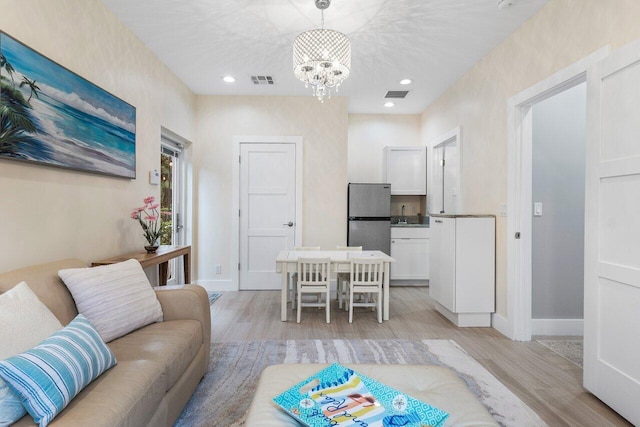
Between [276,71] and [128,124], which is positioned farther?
[276,71]

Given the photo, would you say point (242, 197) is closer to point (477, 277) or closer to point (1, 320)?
point (477, 277)

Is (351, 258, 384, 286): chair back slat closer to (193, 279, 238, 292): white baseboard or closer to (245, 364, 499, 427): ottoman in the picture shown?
(245, 364, 499, 427): ottoman

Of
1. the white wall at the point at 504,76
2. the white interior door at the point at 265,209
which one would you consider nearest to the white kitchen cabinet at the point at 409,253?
the white wall at the point at 504,76

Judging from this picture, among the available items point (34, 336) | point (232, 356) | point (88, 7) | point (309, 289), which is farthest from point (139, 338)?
point (88, 7)

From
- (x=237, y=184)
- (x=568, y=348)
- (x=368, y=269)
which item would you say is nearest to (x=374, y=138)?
(x=237, y=184)

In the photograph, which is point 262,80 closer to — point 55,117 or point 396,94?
point 396,94

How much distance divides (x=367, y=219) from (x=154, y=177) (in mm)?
A: 2826

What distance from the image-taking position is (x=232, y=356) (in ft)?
8.32

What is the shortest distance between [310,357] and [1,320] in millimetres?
1865

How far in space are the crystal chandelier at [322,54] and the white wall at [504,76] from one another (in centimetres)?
155

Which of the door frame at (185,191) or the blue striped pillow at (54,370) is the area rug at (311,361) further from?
the door frame at (185,191)

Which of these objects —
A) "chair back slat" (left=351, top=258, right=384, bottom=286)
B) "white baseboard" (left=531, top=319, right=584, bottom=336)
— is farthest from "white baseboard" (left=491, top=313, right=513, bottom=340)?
"chair back slat" (left=351, top=258, right=384, bottom=286)

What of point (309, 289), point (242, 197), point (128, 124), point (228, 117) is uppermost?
point (228, 117)

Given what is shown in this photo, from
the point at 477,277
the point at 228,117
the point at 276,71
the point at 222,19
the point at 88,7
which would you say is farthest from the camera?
the point at 228,117
